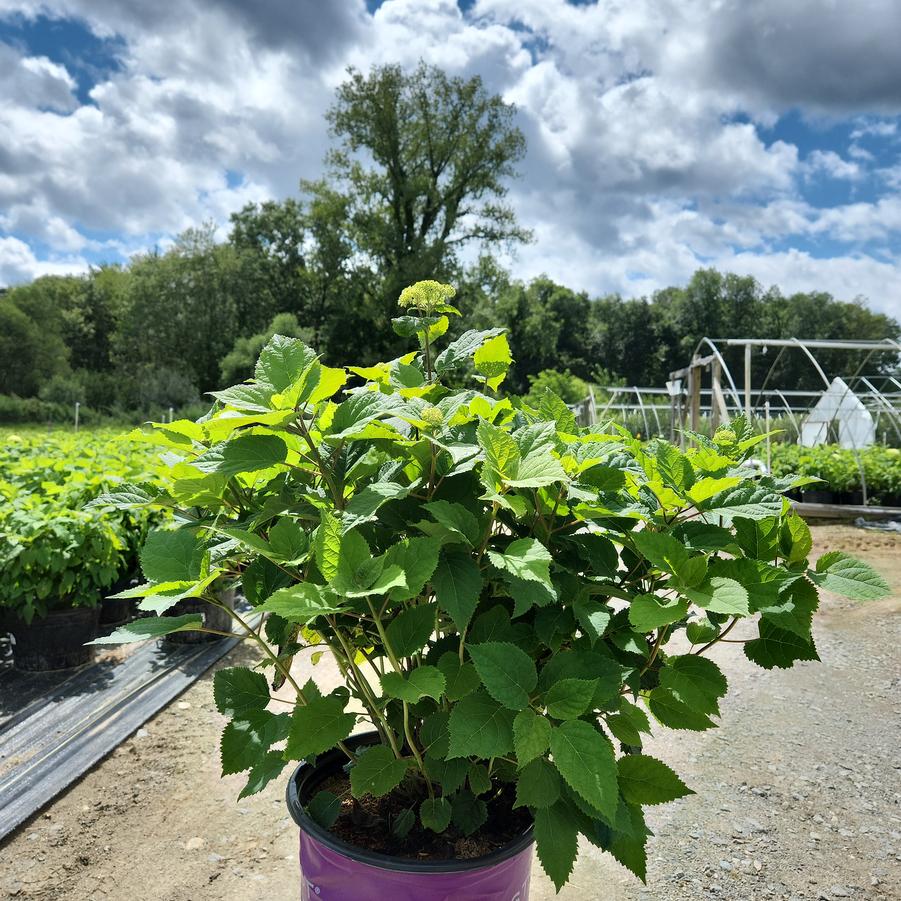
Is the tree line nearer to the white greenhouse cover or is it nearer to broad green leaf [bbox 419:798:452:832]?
the white greenhouse cover

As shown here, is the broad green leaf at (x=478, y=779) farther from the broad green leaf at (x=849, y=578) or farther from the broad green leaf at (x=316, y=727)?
the broad green leaf at (x=849, y=578)

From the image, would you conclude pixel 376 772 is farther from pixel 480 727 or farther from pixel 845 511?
pixel 845 511

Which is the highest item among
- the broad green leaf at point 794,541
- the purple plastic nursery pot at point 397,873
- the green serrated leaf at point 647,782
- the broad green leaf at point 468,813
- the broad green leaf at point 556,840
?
the broad green leaf at point 794,541

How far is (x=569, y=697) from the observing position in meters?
0.96

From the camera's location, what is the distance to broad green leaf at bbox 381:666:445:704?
0.97 metres

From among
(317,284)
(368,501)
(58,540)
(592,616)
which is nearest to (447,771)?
(592,616)

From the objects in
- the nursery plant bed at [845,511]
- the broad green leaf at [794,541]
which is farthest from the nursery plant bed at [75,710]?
the nursery plant bed at [845,511]

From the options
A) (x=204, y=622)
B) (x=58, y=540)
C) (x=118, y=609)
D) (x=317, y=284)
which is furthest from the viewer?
(x=317, y=284)

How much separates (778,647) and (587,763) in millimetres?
466

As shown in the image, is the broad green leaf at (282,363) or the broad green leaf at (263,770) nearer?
the broad green leaf at (282,363)

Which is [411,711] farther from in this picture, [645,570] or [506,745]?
[645,570]

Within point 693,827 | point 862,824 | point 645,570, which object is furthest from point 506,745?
point 862,824

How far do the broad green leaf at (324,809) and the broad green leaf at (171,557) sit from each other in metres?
0.53

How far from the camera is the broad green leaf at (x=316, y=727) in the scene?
1.07 meters
